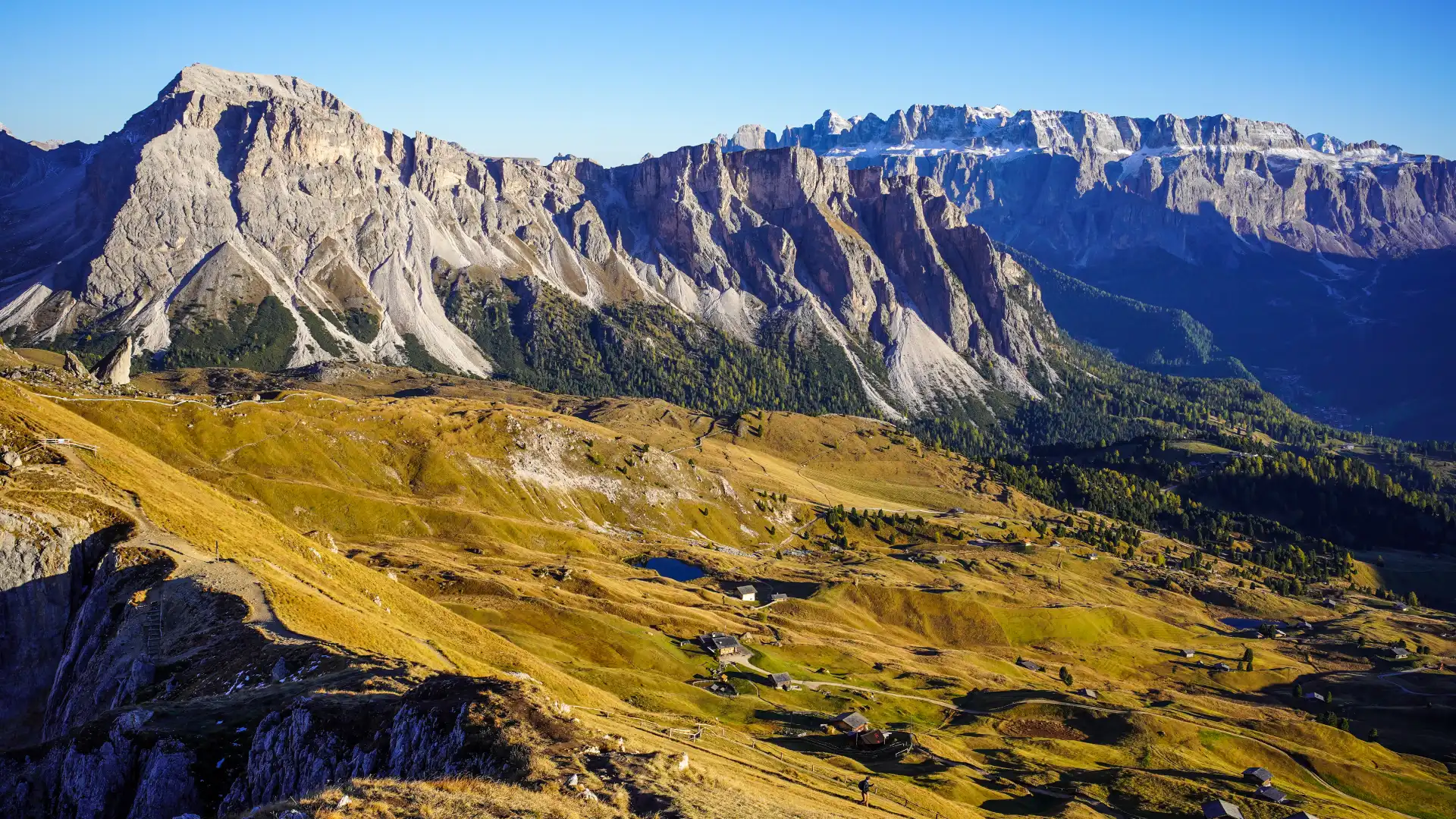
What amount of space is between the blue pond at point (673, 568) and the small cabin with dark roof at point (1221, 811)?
9928cm

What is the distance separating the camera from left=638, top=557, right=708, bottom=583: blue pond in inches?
7126

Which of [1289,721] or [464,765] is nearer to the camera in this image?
[464,765]

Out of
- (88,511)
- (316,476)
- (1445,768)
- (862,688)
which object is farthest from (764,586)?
(88,511)

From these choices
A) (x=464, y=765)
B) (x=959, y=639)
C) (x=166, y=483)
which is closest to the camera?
(x=464, y=765)

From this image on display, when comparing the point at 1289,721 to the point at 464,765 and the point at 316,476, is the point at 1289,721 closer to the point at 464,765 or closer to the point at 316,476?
the point at 464,765

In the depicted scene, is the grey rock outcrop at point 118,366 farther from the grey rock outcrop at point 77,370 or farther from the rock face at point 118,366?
the grey rock outcrop at point 77,370

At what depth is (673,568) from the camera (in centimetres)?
18488

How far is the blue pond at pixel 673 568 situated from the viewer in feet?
594

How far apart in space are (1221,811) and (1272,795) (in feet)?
36.1

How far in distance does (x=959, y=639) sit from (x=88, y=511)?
140 meters

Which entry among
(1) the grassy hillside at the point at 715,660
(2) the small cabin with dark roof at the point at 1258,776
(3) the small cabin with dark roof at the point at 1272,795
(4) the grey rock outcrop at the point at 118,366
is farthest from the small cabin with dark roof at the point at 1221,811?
(4) the grey rock outcrop at the point at 118,366

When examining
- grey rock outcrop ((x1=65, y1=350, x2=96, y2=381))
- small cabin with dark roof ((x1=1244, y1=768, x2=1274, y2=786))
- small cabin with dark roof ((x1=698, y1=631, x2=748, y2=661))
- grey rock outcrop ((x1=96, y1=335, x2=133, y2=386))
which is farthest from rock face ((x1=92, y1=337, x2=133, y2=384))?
small cabin with dark roof ((x1=1244, y1=768, x2=1274, y2=786))

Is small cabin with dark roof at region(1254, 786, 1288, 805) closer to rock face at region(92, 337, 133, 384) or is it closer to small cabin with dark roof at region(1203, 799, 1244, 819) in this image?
small cabin with dark roof at region(1203, 799, 1244, 819)

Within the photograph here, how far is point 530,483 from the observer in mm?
197375
